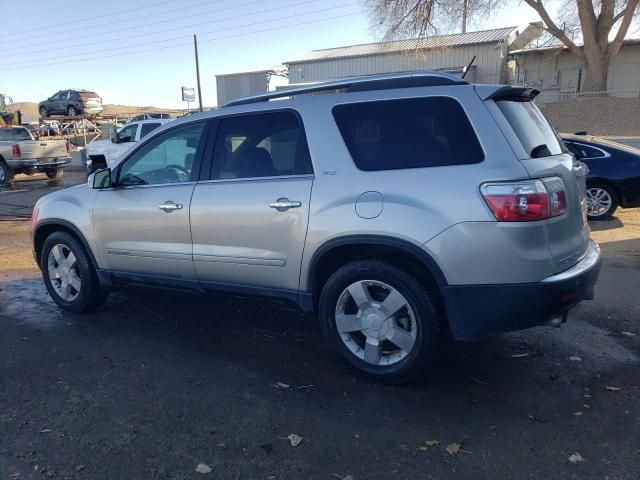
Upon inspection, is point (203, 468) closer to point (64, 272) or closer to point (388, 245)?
point (388, 245)

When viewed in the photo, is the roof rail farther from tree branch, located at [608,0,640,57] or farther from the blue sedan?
tree branch, located at [608,0,640,57]

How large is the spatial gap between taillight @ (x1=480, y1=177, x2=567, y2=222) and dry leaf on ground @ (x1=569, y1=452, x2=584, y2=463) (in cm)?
126

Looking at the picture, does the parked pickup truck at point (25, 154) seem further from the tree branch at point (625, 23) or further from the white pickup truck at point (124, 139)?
the tree branch at point (625, 23)

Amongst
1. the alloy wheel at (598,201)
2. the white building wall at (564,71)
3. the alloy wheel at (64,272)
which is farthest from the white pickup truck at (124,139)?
the white building wall at (564,71)

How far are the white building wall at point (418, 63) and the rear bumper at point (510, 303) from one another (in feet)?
85.4

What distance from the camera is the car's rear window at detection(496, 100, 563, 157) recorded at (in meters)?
3.34

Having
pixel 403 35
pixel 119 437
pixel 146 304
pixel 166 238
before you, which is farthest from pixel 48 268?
pixel 403 35

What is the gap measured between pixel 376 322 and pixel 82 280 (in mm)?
2994

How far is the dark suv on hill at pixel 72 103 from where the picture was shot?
3394 cm

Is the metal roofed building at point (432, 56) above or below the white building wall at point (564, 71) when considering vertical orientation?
above

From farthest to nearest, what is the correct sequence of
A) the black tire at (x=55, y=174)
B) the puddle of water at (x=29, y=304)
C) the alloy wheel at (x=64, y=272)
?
the black tire at (x=55, y=174) < the alloy wheel at (x=64, y=272) < the puddle of water at (x=29, y=304)

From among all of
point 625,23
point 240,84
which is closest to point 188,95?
point 240,84

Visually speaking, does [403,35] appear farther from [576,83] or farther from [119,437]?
[119,437]

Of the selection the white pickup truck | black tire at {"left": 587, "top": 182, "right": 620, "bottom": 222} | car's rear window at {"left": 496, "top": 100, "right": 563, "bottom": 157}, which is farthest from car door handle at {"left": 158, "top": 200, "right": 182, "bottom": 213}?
the white pickup truck
